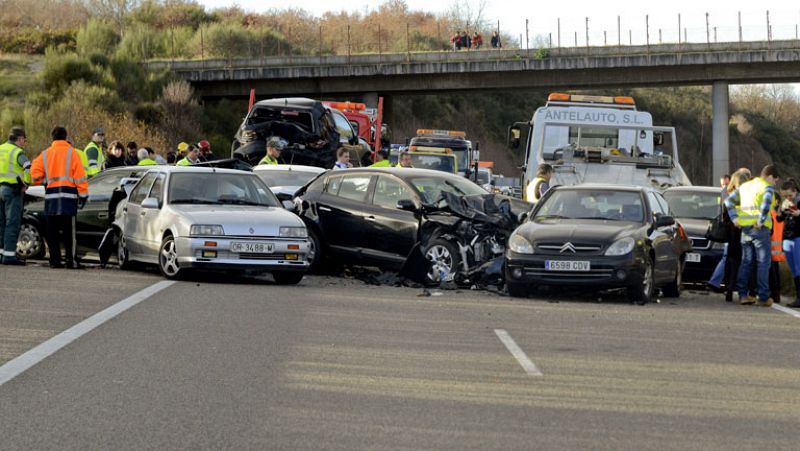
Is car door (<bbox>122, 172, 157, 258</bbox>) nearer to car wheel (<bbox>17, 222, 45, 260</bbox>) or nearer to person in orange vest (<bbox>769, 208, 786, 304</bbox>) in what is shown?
car wheel (<bbox>17, 222, 45, 260</bbox>)

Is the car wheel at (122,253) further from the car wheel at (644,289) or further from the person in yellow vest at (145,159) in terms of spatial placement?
the car wheel at (644,289)

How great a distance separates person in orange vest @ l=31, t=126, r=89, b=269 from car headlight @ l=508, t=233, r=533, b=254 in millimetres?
6129

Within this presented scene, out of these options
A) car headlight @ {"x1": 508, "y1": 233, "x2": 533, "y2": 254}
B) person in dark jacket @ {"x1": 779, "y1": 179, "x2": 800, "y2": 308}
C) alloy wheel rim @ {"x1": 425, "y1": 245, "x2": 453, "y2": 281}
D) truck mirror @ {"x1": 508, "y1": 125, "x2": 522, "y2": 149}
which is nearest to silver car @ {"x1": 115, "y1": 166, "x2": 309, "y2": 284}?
alloy wheel rim @ {"x1": 425, "y1": 245, "x2": 453, "y2": 281}

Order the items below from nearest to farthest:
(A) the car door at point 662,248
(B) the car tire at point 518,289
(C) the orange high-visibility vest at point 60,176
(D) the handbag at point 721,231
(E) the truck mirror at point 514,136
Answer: (B) the car tire at point 518,289 → (A) the car door at point 662,248 → (D) the handbag at point 721,231 → (C) the orange high-visibility vest at point 60,176 → (E) the truck mirror at point 514,136

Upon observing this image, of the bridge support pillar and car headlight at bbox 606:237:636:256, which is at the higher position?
the bridge support pillar

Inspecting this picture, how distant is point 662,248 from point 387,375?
8.21 meters

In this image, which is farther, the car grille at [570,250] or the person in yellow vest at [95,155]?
the person in yellow vest at [95,155]

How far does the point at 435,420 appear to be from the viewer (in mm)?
7656

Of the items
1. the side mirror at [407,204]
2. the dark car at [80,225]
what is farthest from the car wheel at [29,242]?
the side mirror at [407,204]

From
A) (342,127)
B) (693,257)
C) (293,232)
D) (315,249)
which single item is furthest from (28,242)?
(342,127)

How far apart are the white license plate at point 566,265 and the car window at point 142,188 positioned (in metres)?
5.82

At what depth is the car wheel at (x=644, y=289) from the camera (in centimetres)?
1564

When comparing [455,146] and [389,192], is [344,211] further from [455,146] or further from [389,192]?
[455,146]

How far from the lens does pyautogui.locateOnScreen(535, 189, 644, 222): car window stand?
17.0 m
